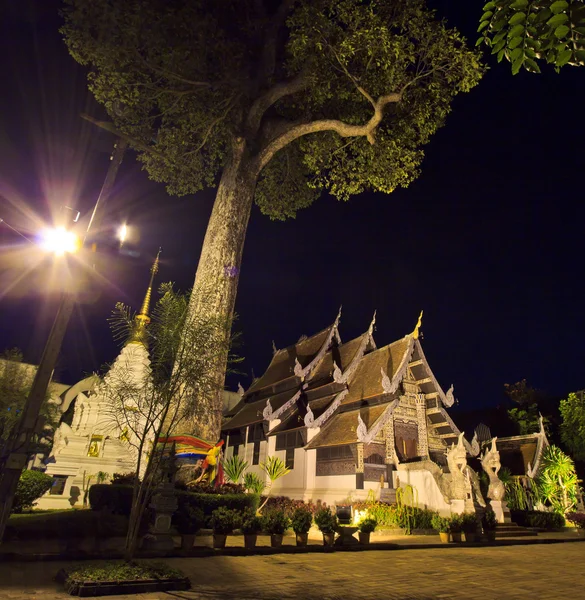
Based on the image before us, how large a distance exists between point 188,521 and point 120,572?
4049mm

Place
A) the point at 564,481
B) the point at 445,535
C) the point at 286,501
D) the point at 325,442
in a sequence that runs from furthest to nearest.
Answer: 1. the point at 564,481
2. the point at 325,442
3. the point at 286,501
4. the point at 445,535

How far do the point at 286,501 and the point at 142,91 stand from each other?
1578cm

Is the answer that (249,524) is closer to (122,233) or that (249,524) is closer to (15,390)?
(122,233)

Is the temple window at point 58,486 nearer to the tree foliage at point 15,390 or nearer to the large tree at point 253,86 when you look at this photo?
the tree foliage at point 15,390

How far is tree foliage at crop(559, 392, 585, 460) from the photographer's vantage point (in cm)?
2845

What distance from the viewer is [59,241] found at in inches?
234

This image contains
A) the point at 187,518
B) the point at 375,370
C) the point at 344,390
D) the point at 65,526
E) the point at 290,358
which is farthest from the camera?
the point at 290,358

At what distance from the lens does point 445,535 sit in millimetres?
12266

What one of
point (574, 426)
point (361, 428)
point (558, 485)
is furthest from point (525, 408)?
point (361, 428)

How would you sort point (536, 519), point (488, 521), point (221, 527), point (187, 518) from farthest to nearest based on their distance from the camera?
point (536, 519)
point (488, 521)
point (187, 518)
point (221, 527)

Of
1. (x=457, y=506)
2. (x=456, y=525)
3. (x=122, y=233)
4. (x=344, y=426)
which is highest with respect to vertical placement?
(x=122, y=233)

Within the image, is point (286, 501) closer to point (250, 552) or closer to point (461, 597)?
point (250, 552)

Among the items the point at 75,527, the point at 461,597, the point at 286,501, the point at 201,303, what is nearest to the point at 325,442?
the point at 286,501

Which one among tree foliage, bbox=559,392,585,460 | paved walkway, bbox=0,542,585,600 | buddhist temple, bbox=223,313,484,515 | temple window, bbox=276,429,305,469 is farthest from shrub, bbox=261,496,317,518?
tree foliage, bbox=559,392,585,460
